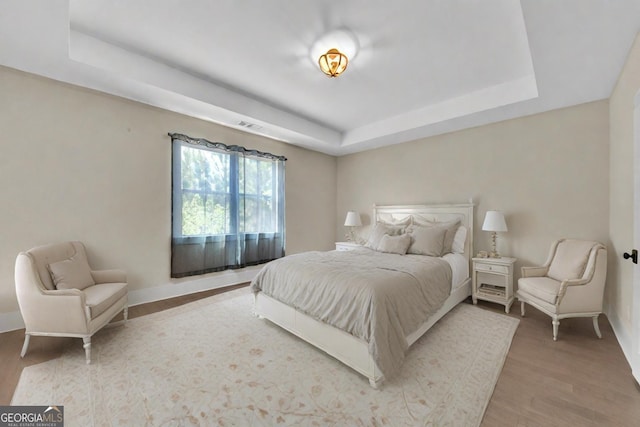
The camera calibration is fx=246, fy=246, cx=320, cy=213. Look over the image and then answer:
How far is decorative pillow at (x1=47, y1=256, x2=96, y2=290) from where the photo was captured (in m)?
2.30

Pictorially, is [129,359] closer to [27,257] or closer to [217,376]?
[217,376]

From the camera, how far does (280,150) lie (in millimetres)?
4867

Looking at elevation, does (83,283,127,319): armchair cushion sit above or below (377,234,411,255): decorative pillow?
below

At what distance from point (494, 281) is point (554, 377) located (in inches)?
75.4

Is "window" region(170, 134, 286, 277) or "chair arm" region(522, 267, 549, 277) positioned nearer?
"chair arm" region(522, 267, 549, 277)

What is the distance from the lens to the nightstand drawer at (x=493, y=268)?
3.21 metres

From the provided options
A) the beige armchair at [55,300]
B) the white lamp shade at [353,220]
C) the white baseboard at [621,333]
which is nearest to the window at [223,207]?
the beige armchair at [55,300]

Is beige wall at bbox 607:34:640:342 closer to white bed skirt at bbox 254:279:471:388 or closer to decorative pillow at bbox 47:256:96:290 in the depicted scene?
white bed skirt at bbox 254:279:471:388

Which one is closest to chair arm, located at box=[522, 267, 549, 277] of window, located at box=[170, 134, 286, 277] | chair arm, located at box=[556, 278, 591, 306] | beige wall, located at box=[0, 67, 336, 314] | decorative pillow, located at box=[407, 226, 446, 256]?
chair arm, located at box=[556, 278, 591, 306]

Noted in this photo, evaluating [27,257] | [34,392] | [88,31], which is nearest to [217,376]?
[34,392]

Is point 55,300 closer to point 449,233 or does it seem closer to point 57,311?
point 57,311

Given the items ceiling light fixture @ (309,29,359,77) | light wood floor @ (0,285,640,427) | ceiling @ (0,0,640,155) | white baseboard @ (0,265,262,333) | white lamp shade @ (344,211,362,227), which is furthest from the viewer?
white lamp shade @ (344,211,362,227)

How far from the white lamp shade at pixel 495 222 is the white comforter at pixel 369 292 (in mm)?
936

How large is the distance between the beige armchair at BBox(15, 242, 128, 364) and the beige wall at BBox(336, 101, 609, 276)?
456 cm
